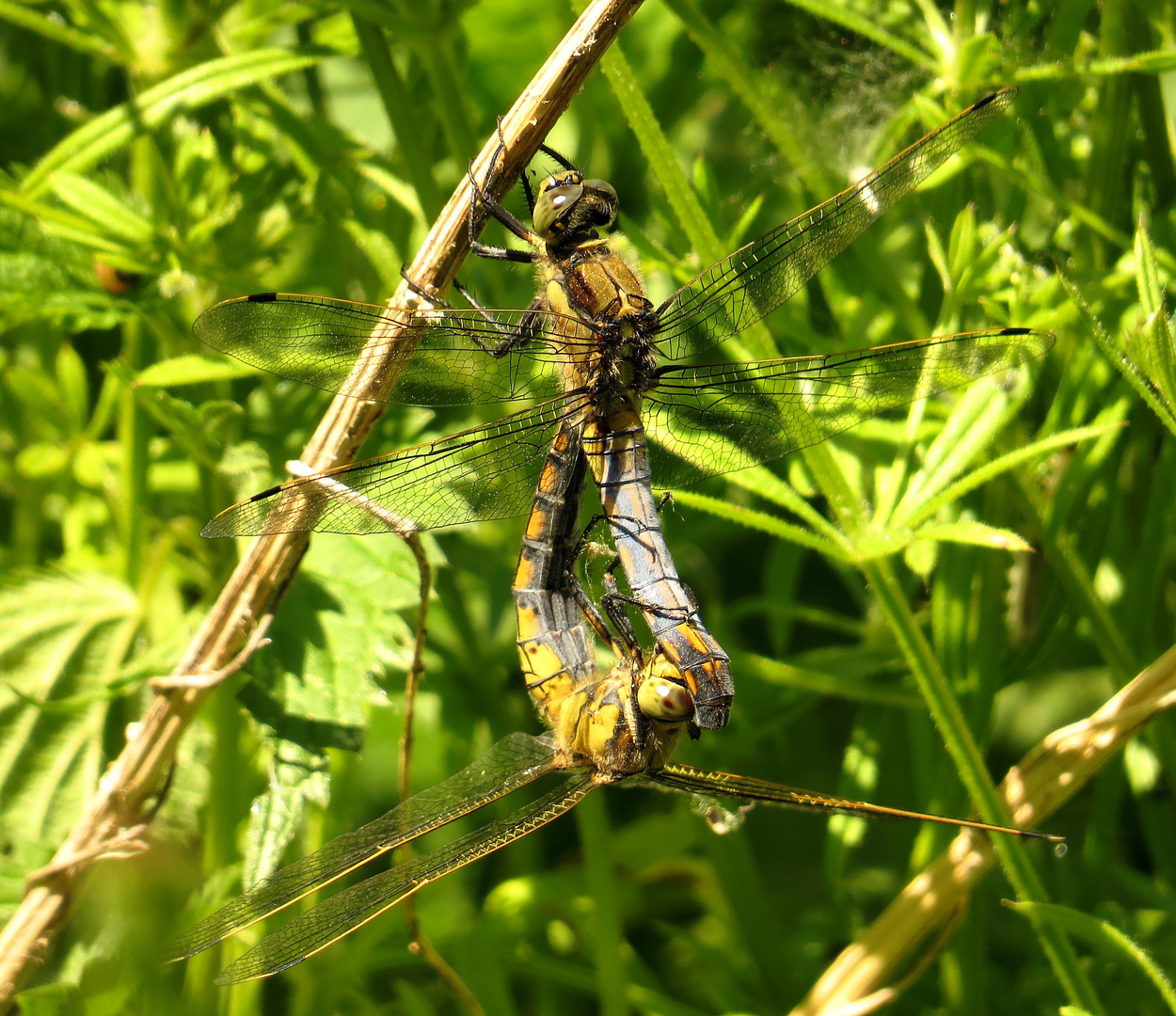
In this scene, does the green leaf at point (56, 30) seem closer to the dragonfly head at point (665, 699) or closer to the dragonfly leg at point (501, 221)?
the dragonfly leg at point (501, 221)

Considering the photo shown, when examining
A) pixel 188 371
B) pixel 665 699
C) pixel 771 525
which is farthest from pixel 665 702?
pixel 188 371

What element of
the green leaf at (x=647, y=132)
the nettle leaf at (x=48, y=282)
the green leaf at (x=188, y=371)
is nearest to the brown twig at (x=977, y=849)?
the green leaf at (x=647, y=132)

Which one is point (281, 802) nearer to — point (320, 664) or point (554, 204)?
point (320, 664)

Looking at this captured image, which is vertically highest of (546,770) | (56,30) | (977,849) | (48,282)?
(56,30)

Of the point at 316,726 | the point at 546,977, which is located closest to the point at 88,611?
the point at 316,726

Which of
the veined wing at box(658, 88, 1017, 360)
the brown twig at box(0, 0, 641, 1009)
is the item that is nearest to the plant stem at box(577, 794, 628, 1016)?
the brown twig at box(0, 0, 641, 1009)

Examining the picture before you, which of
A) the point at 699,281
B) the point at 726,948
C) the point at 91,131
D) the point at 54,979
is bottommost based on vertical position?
the point at 726,948

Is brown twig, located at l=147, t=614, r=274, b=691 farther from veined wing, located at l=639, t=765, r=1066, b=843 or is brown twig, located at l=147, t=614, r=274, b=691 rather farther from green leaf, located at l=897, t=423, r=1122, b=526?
green leaf, located at l=897, t=423, r=1122, b=526

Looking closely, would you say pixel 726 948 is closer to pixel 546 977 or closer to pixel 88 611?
pixel 546 977
